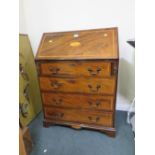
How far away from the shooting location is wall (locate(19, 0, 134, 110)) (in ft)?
6.58

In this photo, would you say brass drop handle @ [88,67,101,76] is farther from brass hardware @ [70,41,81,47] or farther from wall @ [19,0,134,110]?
wall @ [19,0,134,110]

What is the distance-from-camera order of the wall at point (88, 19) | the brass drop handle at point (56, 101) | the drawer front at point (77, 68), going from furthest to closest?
1. the wall at point (88, 19)
2. the brass drop handle at point (56, 101)
3. the drawer front at point (77, 68)

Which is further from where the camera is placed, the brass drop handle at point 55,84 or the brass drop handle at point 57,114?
the brass drop handle at point 57,114

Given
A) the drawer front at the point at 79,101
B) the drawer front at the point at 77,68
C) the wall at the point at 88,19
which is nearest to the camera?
the drawer front at the point at 77,68

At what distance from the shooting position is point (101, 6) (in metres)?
2.02

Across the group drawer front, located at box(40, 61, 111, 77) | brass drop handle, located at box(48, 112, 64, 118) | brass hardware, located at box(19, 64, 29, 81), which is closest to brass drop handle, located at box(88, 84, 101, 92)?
drawer front, located at box(40, 61, 111, 77)

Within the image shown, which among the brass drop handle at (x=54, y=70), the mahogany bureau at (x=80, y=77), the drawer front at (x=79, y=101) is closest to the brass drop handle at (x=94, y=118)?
the mahogany bureau at (x=80, y=77)

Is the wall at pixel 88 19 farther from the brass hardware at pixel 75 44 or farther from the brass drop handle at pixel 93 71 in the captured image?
the brass drop handle at pixel 93 71

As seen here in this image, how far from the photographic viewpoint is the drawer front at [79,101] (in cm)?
173

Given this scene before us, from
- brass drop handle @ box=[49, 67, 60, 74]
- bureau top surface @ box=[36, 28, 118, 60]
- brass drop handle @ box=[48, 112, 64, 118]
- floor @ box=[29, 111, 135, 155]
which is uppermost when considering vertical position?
bureau top surface @ box=[36, 28, 118, 60]

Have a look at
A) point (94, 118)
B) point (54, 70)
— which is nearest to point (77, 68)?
point (54, 70)

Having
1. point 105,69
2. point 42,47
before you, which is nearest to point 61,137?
point 105,69

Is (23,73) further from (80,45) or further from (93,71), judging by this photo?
(93,71)
